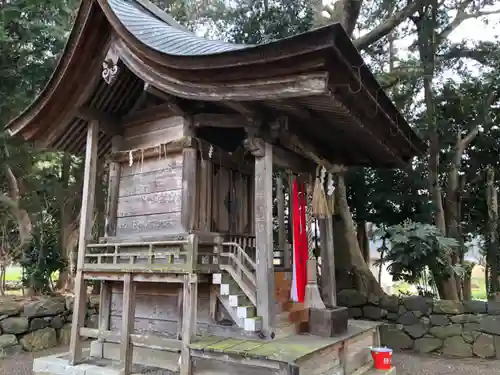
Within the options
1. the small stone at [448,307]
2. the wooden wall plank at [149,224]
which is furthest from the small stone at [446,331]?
the wooden wall plank at [149,224]

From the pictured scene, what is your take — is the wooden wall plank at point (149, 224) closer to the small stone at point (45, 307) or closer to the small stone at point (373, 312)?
the small stone at point (45, 307)

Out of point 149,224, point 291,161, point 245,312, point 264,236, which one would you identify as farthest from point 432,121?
point 245,312

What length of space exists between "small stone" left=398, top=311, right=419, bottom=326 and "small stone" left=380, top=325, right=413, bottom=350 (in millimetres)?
228

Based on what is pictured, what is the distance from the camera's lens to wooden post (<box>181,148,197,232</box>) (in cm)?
554

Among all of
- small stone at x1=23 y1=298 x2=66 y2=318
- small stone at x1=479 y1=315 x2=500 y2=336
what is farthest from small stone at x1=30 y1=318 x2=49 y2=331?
small stone at x1=479 y1=315 x2=500 y2=336

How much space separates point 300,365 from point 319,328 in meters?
1.33

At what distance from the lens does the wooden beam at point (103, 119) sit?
6.07 m

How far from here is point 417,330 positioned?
9.02 meters

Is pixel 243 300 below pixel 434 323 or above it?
above

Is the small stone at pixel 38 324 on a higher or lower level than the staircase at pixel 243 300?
lower

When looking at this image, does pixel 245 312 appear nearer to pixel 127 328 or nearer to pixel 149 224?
pixel 127 328

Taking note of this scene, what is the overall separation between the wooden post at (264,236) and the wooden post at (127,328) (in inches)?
67.3

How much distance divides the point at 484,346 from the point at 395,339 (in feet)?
5.69

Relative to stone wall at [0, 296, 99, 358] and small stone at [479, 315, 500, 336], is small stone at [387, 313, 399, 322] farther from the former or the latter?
stone wall at [0, 296, 99, 358]
